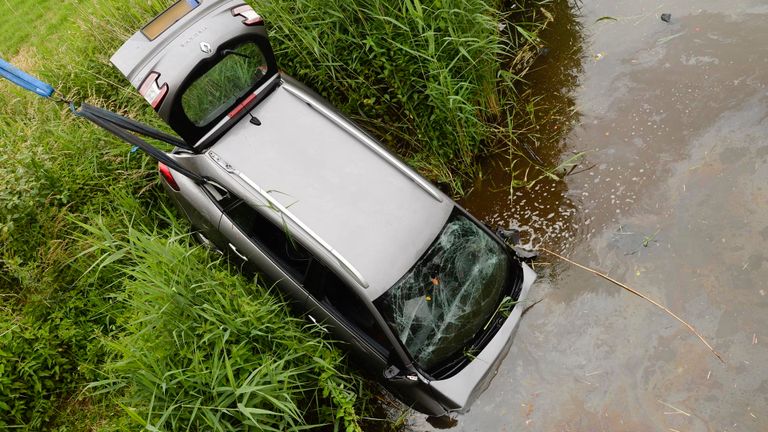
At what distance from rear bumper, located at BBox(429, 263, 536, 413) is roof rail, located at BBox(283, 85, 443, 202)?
43.2 inches

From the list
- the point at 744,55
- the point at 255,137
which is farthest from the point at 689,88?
the point at 255,137

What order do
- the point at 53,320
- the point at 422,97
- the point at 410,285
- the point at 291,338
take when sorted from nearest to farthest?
the point at 410,285
the point at 291,338
the point at 53,320
the point at 422,97

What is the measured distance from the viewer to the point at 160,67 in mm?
4043

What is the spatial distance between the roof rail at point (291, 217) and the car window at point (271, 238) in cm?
16

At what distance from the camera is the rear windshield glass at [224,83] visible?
4.23m

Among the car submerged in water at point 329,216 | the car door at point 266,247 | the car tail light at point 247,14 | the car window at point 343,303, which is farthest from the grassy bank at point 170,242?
the car tail light at point 247,14

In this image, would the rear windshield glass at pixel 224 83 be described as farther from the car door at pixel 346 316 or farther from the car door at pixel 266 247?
the car door at pixel 346 316

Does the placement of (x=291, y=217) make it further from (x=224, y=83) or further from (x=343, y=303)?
(x=224, y=83)

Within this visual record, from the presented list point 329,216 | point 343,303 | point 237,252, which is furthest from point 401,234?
point 237,252

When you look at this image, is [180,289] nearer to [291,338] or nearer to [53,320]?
[291,338]

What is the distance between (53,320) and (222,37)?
281 cm

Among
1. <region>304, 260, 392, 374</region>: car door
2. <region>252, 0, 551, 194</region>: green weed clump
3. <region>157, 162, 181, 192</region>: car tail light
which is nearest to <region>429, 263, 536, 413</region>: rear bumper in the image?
<region>304, 260, 392, 374</region>: car door

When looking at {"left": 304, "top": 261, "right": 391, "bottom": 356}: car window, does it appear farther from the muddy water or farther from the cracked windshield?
the muddy water

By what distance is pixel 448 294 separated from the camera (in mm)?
3977
